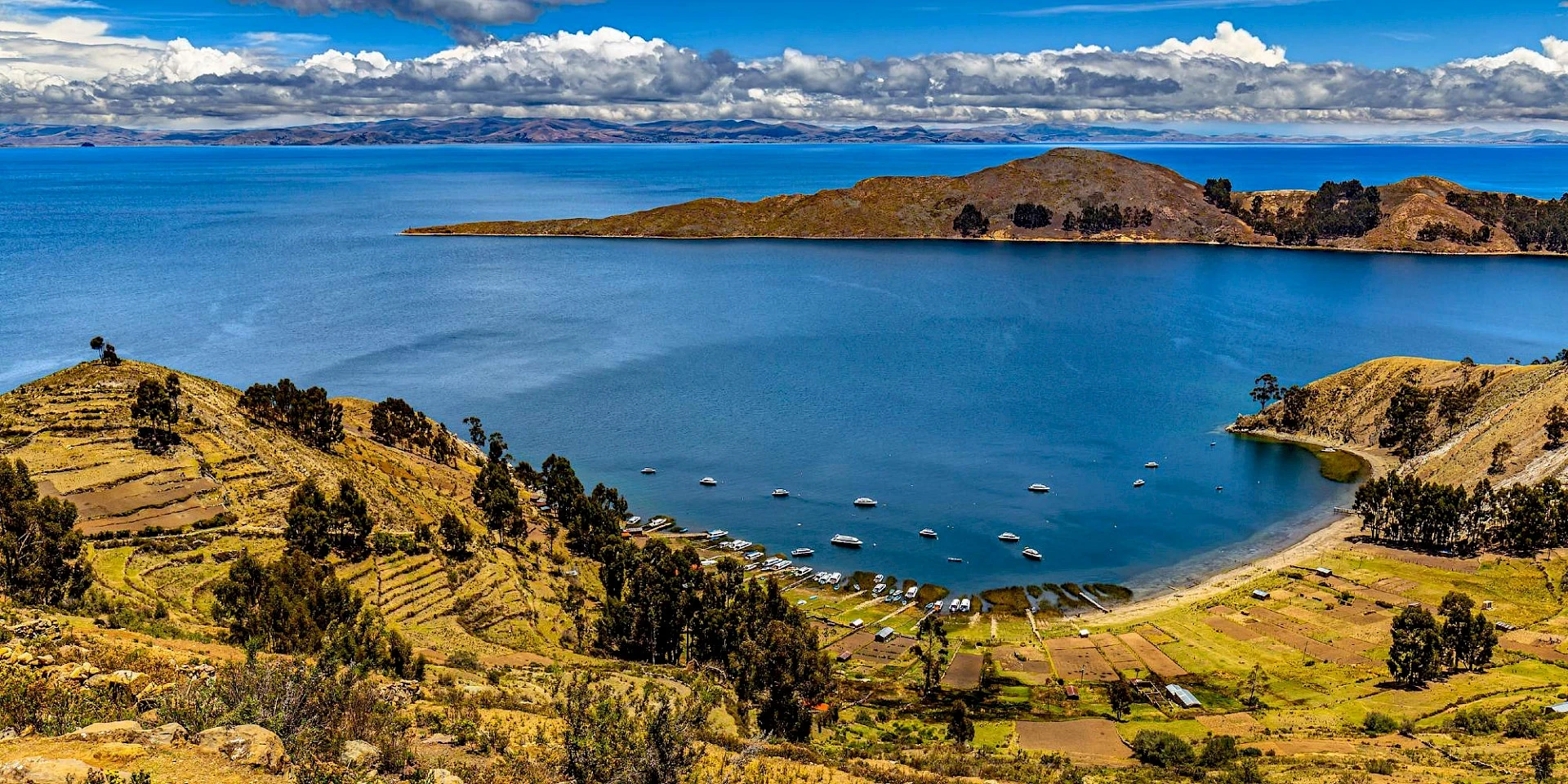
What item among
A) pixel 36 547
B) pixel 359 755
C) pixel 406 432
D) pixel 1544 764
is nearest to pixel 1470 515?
pixel 1544 764

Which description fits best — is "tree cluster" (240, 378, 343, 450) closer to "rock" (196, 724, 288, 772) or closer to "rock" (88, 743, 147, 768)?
"rock" (196, 724, 288, 772)

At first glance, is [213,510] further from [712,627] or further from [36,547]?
[712,627]

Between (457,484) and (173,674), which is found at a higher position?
(173,674)

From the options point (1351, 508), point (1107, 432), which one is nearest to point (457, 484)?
point (1107, 432)

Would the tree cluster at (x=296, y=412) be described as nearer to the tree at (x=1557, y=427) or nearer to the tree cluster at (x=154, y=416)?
the tree cluster at (x=154, y=416)

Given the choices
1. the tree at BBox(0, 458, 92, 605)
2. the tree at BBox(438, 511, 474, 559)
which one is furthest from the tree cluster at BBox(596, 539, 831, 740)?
the tree at BBox(0, 458, 92, 605)

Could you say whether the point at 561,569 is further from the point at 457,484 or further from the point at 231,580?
the point at 231,580
